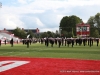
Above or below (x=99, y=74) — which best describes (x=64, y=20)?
above

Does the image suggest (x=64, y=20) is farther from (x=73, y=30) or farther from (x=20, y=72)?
(x=20, y=72)

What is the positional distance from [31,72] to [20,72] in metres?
0.48

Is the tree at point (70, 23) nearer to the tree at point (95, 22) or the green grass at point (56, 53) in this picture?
the tree at point (95, 22)

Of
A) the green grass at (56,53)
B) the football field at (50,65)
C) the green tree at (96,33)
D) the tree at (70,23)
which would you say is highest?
the tree at (70,23)

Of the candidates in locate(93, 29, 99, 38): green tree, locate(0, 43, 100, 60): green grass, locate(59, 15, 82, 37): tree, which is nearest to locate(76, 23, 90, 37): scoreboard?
locate(0, 43, 100, 60): green grass

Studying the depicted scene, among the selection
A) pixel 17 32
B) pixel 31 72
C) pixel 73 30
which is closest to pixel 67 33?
pixel 73 30

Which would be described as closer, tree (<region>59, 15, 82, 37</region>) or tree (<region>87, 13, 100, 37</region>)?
tree (<region>59, 15, 82, 37</region>)

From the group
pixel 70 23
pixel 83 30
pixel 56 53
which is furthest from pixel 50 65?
pixel 70 23

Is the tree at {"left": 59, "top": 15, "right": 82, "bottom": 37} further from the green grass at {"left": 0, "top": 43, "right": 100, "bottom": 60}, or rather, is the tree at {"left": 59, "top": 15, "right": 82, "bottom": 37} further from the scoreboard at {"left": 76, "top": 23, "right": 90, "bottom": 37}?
the green grass at {"left": 0, "top": 43, "right": 100, "bottom": 60}

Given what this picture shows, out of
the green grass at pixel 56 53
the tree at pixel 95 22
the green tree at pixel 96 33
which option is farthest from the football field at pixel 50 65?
the tree at pixel 95 22

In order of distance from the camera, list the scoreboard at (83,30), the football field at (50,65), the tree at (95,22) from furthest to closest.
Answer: the tree at (95,22) → the scoreboard at (83,30) → the football field at (50,65)

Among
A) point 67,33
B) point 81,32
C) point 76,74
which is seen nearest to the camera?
point 76,74

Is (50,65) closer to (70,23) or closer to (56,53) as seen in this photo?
(56,53)

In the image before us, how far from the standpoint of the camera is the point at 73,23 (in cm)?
14650
